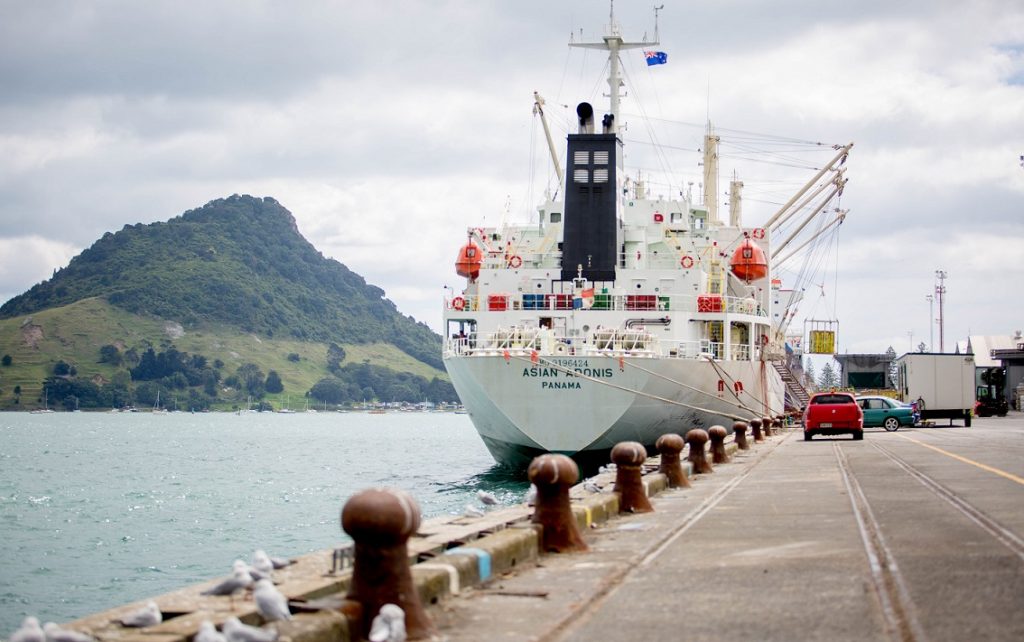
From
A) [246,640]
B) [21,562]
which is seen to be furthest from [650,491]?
[21,562]

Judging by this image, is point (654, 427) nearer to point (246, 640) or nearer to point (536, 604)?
point (536, 604)

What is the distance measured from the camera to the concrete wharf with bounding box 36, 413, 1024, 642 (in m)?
7.79

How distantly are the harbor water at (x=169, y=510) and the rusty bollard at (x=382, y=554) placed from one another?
11.1 metres

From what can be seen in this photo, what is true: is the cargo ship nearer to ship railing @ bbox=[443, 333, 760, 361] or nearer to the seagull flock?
ship railing @ bbox=[443, 333, 760, 361]

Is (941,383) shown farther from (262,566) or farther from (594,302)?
(262,566)

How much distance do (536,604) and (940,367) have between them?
5692 cm

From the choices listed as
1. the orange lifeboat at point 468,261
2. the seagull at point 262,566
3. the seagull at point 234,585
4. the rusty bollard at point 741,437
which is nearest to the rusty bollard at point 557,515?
the seagull at point 262,566

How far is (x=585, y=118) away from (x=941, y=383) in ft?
91.0

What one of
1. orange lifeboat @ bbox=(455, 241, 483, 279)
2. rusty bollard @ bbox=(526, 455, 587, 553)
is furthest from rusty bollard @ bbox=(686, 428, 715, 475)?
orange lifeboat @ bbox=(455, 241, 483, 279)

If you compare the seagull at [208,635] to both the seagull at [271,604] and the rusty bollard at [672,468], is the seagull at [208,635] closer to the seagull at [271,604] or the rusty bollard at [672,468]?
the seagull at [271,604]

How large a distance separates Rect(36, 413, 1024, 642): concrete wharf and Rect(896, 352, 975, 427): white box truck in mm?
46732

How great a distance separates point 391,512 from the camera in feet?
24.7

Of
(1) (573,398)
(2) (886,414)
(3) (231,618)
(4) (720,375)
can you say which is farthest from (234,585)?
(2) (886,414)

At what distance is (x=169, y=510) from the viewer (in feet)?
116
